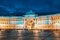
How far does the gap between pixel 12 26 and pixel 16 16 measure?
0.68 metres

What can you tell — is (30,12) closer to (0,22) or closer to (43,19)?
(43,19)

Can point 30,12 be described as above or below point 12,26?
above

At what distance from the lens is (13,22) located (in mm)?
13727

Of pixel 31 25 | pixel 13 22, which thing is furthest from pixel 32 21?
pixel 13 22

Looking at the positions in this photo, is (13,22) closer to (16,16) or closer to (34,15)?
(16,16)

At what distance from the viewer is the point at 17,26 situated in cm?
1331

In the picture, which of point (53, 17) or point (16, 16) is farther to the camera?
point (16, 16)

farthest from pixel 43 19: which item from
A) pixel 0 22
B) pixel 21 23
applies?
pixel 0 22

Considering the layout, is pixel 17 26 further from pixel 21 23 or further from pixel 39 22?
pixel 39 22

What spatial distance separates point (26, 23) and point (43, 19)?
1.04 m

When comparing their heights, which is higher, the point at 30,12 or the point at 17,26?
the point at 30,12

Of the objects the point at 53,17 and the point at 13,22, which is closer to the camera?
the point at 53,17

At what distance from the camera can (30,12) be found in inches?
530

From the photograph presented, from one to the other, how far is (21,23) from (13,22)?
638 millimetres
